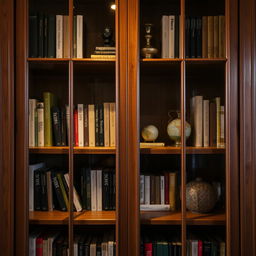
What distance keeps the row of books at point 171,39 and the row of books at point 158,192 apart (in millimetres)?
532

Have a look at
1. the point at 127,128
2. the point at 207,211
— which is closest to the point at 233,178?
the point at 207,211

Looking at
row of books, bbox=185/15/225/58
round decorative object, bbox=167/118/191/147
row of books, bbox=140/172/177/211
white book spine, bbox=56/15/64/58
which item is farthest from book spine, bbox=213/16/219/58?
white book spine, bbox=56/15/64/58

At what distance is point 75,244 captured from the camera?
41.9 inches

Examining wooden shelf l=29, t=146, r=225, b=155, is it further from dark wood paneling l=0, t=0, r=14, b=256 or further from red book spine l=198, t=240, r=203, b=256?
red book spine l=198, t=240, r=203, b=256

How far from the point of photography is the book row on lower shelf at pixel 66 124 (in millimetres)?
1068

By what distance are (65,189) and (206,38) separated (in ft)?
3.02

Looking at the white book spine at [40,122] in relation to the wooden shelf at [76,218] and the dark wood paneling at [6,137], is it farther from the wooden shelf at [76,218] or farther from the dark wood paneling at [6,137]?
the wooden shelf at [76,218]

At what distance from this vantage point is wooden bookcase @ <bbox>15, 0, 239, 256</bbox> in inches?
41.1

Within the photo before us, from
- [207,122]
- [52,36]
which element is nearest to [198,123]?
[207,122]

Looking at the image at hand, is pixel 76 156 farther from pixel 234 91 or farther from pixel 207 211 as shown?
pixel 234 91

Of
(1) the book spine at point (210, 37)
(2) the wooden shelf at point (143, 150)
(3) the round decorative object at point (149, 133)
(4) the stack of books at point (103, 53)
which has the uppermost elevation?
(1) the book spine at point (210, 37)

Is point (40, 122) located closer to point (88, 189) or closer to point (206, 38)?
point (88, 189)

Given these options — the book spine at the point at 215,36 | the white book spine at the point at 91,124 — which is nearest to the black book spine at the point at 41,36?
the white book spine at the point at 91,124

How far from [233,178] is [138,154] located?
1.39 ft
